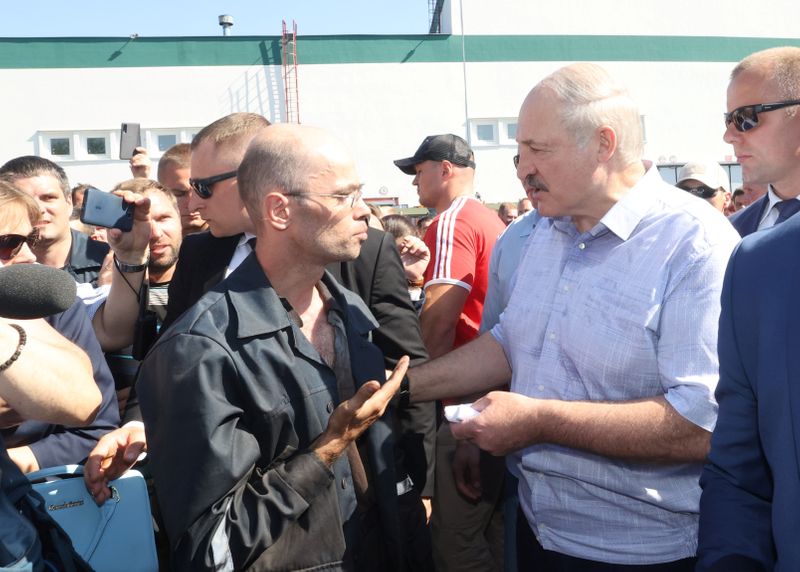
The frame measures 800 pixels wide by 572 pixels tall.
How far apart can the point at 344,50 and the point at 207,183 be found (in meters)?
22.2

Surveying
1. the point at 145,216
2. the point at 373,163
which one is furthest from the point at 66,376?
the point at 373,163

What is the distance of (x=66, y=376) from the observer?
5.62 ft

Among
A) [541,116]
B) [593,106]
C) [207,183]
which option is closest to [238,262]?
[207,183]

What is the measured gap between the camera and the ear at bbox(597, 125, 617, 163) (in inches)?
88.7

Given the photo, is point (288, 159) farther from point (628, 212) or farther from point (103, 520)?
point (103, 520)

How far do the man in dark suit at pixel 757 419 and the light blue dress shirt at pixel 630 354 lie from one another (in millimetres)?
581

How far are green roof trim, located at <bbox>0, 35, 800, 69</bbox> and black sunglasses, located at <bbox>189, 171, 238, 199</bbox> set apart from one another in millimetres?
21893

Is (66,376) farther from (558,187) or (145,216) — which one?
(145,216)

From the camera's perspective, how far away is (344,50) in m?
23.9

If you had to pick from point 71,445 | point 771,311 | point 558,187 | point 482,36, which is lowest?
point 71,445

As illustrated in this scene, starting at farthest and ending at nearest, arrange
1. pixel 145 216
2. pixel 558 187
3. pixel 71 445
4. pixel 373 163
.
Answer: pixel 373 163, pixel 145 216, pixel 71 445, pixel 558 187

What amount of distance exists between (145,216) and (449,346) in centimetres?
171

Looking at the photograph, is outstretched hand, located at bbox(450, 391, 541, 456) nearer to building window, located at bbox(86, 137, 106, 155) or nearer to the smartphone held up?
the smartphone held up

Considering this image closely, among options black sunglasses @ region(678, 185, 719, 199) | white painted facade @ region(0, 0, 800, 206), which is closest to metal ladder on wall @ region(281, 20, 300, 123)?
white painted facade @ region(0, 0, 800, 206)
